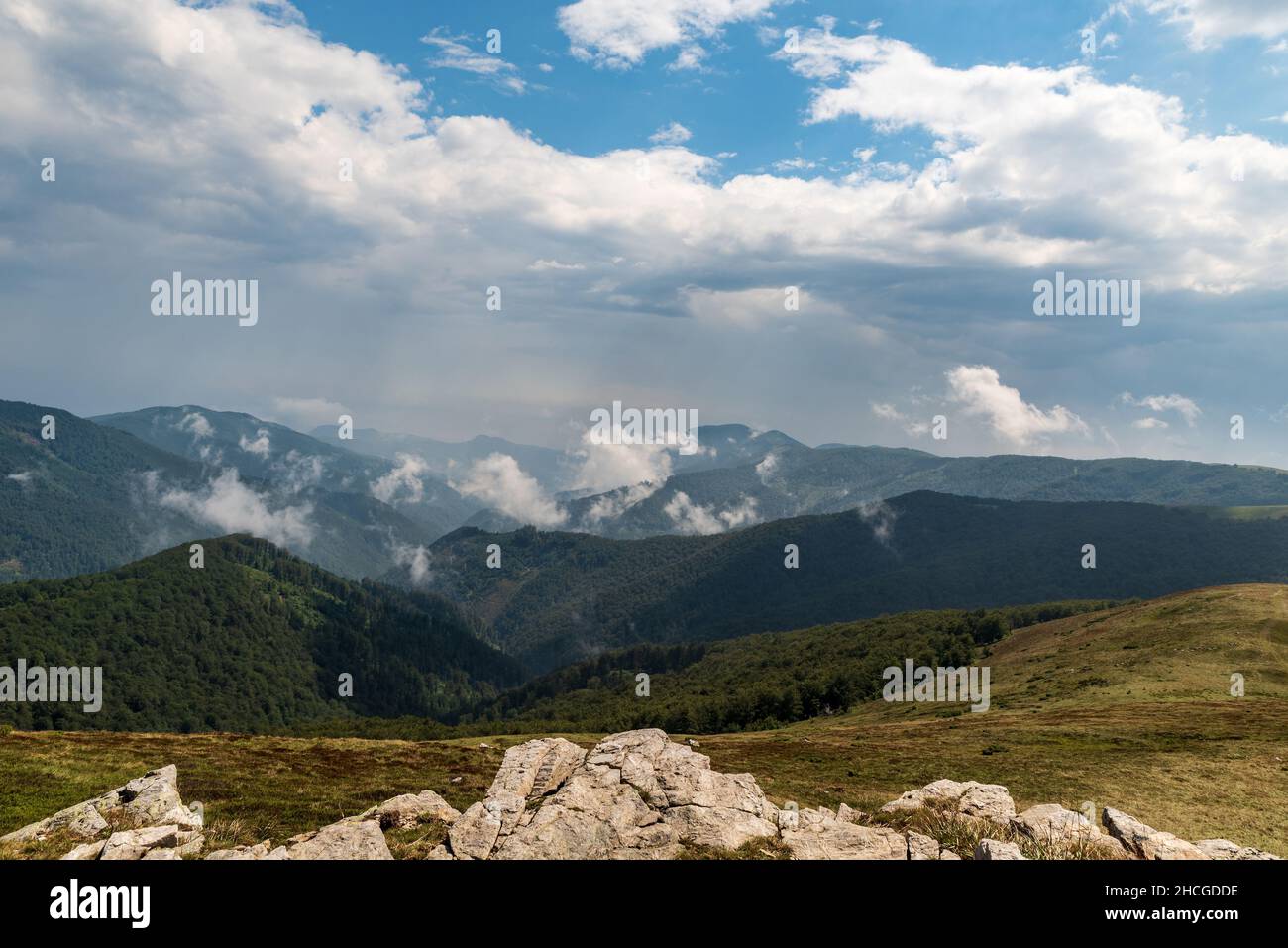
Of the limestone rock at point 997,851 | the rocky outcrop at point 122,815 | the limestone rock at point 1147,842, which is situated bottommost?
the limestone rock at point 1147,842

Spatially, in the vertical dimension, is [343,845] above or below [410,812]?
above

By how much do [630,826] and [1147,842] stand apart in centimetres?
1917

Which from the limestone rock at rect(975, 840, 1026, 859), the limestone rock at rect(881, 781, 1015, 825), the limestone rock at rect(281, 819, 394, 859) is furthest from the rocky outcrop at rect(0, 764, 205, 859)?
the limestone rock at rect(881, 781, 1015, 825)

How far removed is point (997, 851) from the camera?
1945 cm

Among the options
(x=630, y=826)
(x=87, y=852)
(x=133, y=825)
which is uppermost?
(x=87, y=852)

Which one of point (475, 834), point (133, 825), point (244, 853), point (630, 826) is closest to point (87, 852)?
point (244, 853)

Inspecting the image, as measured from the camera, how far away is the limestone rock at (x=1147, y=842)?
23.0 meters

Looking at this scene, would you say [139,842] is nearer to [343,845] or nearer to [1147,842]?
[343,845]

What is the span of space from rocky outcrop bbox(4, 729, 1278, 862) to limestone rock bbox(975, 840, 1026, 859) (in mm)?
53

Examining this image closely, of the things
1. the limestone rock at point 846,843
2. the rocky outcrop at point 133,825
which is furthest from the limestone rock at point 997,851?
the rocky outcrop at point 133,825

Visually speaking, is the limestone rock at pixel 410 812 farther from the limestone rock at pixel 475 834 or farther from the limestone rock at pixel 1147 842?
the limestone rock at pixel 1147 842

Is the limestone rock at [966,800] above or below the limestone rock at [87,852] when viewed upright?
below

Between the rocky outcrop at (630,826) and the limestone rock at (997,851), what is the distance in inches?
2.1
